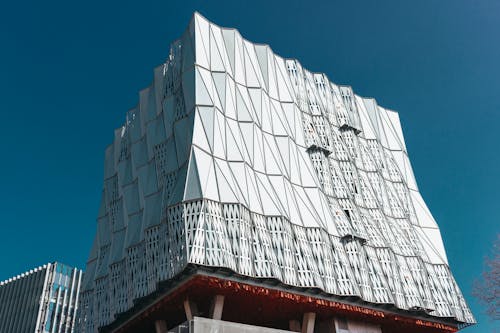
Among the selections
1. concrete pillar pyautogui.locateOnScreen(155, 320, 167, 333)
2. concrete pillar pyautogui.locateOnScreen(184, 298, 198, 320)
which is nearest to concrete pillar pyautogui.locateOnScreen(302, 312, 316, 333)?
concrete pillar pyautogui.locateOnScreen(184, 298, 198, 320)

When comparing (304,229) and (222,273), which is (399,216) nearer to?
(304,229)

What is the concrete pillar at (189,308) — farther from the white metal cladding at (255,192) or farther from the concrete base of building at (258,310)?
the white metal cladding at (255,192)

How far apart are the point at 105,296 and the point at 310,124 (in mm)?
18597

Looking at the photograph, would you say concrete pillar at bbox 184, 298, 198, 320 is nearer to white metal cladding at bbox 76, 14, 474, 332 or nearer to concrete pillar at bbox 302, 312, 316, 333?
white metal cladding at bbox 76, 14, 474, 332

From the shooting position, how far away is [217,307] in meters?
27.8

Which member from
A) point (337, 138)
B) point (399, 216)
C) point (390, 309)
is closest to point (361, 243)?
point (390, 309)

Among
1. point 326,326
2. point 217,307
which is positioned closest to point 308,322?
point 326,326

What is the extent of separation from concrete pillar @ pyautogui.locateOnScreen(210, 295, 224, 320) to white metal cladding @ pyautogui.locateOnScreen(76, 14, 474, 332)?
214cm

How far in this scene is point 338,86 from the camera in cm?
4459

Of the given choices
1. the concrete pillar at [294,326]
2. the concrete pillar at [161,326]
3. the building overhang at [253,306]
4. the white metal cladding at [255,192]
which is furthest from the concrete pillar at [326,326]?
the concrete pillar at [161,326]

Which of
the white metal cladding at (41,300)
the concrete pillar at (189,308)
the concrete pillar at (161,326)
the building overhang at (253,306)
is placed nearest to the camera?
the building overhang at (253,306)

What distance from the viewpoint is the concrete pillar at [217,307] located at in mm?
27547

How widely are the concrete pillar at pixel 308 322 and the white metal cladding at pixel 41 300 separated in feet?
118

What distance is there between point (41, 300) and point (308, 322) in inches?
1570
